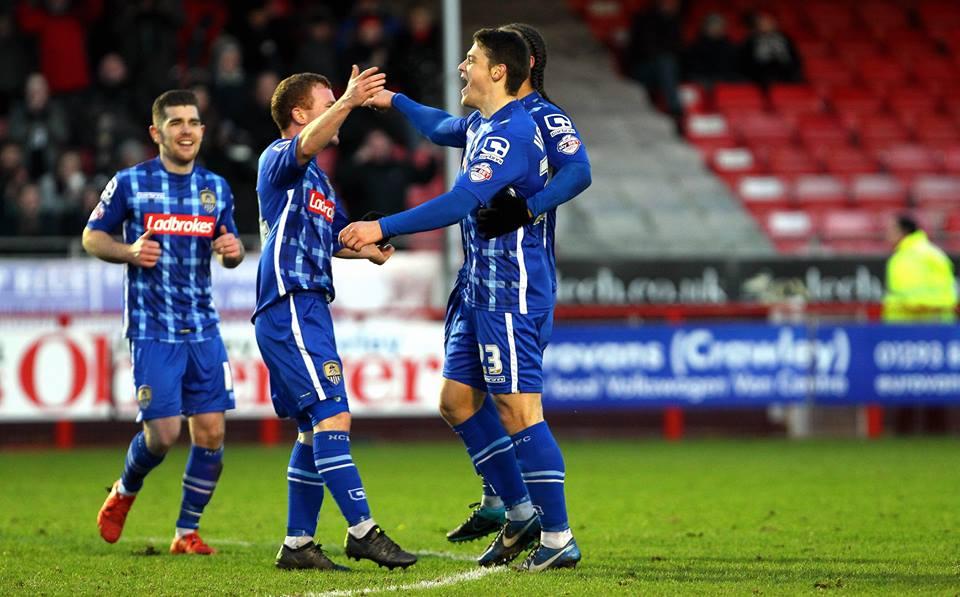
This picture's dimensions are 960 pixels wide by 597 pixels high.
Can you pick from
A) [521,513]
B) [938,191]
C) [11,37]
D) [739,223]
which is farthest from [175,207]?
[938,191]

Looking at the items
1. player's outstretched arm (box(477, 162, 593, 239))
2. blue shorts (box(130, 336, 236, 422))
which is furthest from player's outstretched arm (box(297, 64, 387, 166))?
blue shorts (box(130, 336, 236, 422))

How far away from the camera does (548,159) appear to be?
662cm

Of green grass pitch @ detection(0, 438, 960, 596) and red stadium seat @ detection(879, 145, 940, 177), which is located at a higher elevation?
red stadium seat @ detection(879, 145, 940, 177)

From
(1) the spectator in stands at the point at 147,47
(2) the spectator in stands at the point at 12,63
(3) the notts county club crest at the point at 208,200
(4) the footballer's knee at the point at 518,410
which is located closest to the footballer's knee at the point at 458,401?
(4) the footballer's knee at the point at 518,410

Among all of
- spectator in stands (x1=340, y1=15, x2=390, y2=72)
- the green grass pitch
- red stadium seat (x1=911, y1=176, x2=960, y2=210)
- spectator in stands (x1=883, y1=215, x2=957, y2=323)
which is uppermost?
spectator in stands (x1=340, y1=15, x2=390, y2=72)

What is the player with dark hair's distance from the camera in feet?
20.5

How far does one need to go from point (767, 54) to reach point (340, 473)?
1622cm

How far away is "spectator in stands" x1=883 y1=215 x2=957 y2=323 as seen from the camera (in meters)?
15.1

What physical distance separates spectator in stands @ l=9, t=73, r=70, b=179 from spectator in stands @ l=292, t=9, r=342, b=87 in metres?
2.88

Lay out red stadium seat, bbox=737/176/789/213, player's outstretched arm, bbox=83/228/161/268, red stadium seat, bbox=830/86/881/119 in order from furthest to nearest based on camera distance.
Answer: red stadium seat, bbox=830/86/881/119
red stadium seat, bbox=737/176/789/213
player's outstretched arm, bbox=83/228/161/268

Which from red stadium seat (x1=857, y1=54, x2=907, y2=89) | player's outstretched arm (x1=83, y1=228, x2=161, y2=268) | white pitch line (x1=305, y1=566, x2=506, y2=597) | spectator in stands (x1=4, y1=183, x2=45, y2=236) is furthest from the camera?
red stadium seat (x1=857, y1=54, x2=907, y2=89)

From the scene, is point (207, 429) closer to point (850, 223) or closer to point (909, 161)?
point (850, 223)

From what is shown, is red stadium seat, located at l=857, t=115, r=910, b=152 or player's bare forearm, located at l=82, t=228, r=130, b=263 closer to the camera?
player's bare forearm, located at l=82, t=228, r=130, b=263

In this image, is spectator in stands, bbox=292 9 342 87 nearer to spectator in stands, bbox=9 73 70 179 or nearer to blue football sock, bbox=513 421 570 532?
spectator in stands, bbox=9 73 70 179
